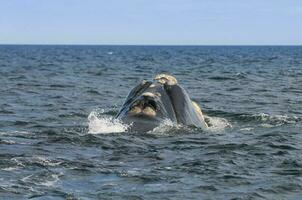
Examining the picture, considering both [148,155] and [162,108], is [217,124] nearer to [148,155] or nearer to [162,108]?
[162,108]

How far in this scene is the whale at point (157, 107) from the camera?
18641 millimetres

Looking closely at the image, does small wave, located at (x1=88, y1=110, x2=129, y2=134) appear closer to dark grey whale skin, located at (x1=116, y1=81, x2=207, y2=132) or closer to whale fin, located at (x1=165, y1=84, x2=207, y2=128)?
dark grey whale skin, located at (x1=116, y1=81, x2=207, y2=132)

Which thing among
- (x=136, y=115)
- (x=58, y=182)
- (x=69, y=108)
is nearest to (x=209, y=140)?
(x=136, y=115)

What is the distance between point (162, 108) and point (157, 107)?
184 millimetres

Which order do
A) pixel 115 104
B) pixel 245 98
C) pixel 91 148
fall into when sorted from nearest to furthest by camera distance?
pixel 91 148 < pixel 115 104 < pixel 245 98

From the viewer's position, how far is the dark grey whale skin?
733 inches

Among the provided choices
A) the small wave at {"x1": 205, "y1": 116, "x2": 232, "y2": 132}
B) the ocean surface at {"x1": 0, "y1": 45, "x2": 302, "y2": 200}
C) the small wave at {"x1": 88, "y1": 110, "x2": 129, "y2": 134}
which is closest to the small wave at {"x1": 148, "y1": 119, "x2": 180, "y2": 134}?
the ocean surface at {"x1": 0, "y1": 45, "x2": 302, "y2": 200}

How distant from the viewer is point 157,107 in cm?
1877

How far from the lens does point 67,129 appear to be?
20719 mm

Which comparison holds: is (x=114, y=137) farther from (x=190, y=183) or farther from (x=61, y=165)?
(x=190, y=183)

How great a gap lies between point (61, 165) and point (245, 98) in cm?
2054

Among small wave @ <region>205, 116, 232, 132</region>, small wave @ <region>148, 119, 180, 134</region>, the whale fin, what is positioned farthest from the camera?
small wave @ <region>205, 116, 232, 132</region>

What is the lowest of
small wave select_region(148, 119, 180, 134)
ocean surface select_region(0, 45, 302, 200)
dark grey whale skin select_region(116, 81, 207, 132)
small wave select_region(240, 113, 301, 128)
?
small wave select_region(240, 113, 301, 128)

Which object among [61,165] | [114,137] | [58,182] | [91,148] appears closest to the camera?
[58,182]
